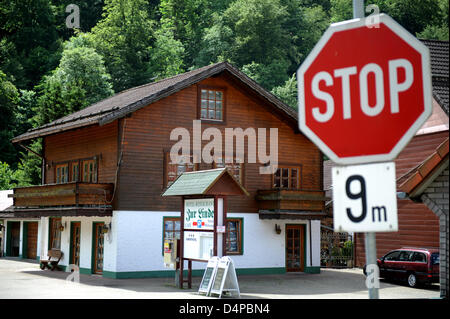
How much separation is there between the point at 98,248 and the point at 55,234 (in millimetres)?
4601

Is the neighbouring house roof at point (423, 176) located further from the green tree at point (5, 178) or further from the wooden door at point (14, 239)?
the green tree at point (5, 178)

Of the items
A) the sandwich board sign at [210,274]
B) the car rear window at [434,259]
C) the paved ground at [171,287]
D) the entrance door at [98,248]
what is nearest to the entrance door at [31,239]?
the paved ground at [171,287]

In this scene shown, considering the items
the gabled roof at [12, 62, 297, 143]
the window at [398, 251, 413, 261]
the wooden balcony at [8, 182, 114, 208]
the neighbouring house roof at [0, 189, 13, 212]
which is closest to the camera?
A: the window at [398, 251, 413, 261]

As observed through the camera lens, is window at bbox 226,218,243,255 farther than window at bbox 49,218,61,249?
No

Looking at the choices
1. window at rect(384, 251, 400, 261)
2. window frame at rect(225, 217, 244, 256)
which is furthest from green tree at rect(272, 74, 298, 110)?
window at rect(384, 251, 400, 261)

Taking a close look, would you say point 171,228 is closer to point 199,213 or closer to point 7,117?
point 199,213

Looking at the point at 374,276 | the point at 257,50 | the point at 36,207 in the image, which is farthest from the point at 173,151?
the point at 257,50

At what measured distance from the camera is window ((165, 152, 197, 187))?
80.7 ft

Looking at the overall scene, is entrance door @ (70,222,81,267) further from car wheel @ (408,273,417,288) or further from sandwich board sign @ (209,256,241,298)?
car wheel @ (408,273,417,288)

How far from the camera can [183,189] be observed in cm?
1927

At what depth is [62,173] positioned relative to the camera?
28.1m

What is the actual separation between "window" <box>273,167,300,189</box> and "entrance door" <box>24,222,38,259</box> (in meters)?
14.7

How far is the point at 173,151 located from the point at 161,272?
4684 mm

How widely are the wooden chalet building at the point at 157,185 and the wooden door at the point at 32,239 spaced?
602 centimetres
